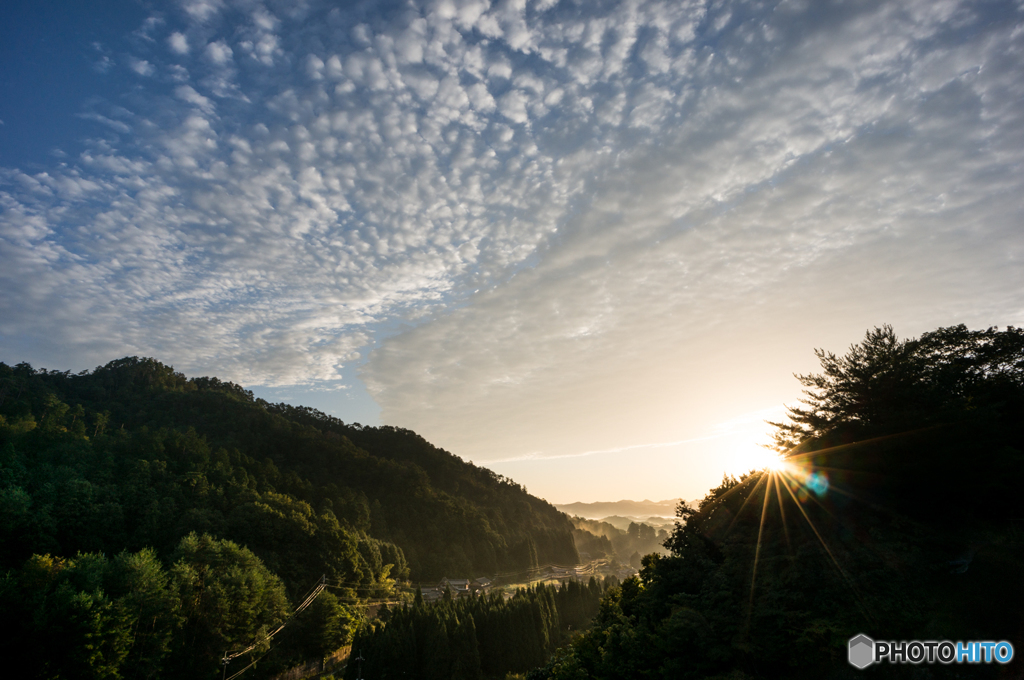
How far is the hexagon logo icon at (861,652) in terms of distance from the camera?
10398 mm

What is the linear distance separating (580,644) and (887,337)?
18675mm

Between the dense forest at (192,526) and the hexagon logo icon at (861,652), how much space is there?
4067cm

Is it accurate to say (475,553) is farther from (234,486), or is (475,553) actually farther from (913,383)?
(913,383)

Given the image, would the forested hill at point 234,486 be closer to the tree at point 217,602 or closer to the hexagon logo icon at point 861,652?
the tree at point 217,602

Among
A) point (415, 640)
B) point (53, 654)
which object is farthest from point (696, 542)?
point (53, 654)

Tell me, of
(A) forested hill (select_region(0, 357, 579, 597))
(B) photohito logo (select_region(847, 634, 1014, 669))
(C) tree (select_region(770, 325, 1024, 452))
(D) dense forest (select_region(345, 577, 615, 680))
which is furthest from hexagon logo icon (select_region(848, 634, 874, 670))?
(A) forested hill (select_region(0, 357, 579, 597))

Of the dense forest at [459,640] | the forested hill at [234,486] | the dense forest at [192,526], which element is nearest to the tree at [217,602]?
the dense forest at [192,526]

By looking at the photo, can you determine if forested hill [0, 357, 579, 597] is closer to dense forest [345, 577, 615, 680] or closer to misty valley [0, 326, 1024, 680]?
misty valley [0, 326, 1024, 680]

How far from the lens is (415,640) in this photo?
129 feet

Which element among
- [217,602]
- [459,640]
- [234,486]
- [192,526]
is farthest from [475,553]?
[217,602]

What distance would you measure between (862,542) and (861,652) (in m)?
3.57

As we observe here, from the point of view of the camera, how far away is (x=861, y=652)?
10555mm

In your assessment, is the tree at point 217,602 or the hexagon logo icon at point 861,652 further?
the tree at point 217,602

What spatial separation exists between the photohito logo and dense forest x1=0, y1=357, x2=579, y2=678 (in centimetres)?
4086
